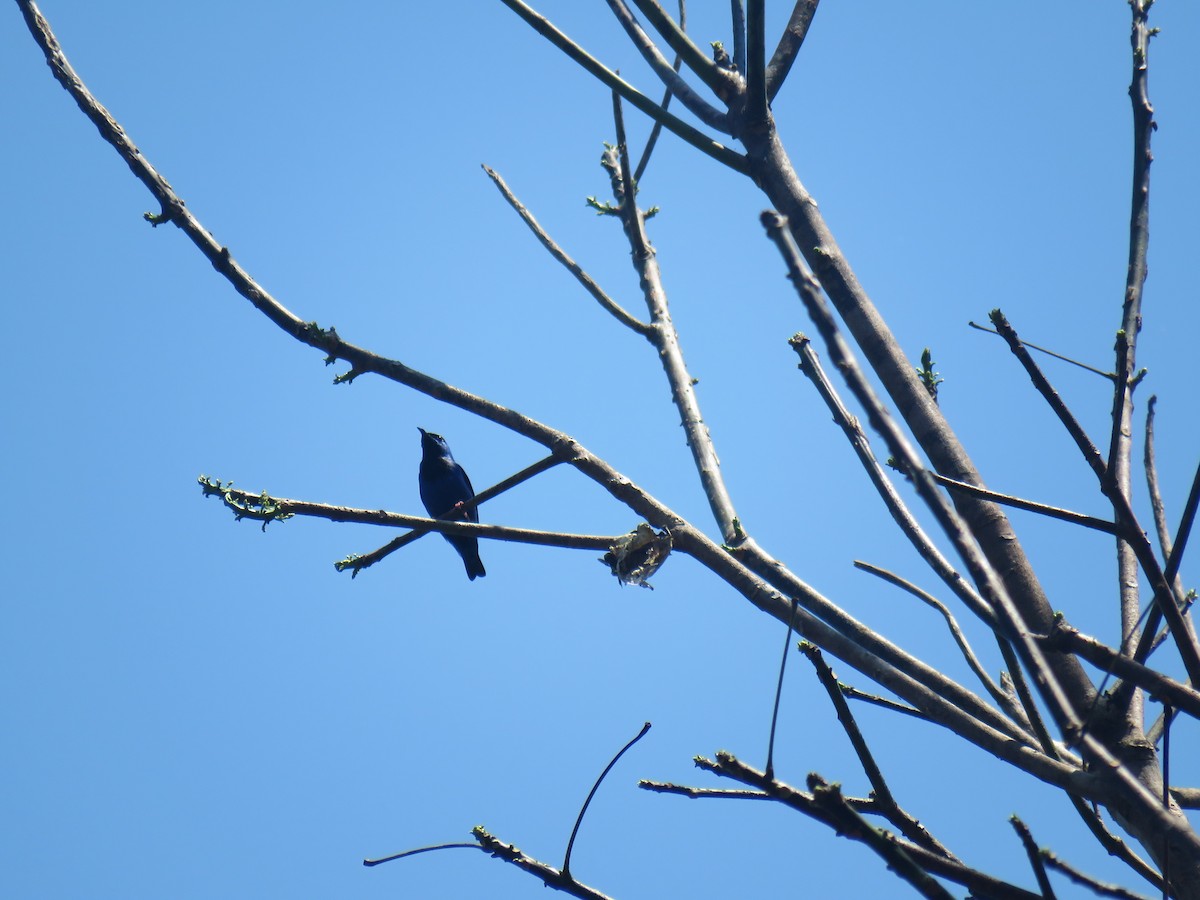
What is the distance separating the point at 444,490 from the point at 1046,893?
364 inches

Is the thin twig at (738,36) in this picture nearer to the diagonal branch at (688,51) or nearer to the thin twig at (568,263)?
the diagonal branch at (688,51)

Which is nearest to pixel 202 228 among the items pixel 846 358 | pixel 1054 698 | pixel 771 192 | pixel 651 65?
pixel 651 65

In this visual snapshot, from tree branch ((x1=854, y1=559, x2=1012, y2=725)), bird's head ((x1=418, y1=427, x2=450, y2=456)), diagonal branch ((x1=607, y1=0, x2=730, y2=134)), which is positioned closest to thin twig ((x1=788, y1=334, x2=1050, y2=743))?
tree branch ((x1=854, y1=559, x2=1012, y2=725))

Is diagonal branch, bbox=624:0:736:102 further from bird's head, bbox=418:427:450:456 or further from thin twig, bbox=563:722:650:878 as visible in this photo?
bird's head, bbox=418:427:450:456

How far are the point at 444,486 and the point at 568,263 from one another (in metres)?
5.55

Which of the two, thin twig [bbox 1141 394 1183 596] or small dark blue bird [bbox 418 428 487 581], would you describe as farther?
small dark blue bird [bbox 418 428 487 581]

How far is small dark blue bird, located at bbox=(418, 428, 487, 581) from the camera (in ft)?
34.4

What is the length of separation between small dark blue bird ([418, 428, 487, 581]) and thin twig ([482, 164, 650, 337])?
5.12 metres

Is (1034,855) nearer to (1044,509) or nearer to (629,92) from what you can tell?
(1044,509)

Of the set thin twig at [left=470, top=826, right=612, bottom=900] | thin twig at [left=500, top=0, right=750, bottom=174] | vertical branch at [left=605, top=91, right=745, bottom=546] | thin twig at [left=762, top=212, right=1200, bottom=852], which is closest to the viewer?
thin twig at [left=762, top=212, right=1200, bottom=852]

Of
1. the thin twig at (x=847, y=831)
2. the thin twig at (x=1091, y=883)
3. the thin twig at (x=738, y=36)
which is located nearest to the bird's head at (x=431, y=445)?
the thin twig at (x=738, y=36)

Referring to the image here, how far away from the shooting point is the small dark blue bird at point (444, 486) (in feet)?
34.4

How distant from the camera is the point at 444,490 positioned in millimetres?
10492

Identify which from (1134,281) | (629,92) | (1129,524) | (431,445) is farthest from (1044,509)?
(431,445)
